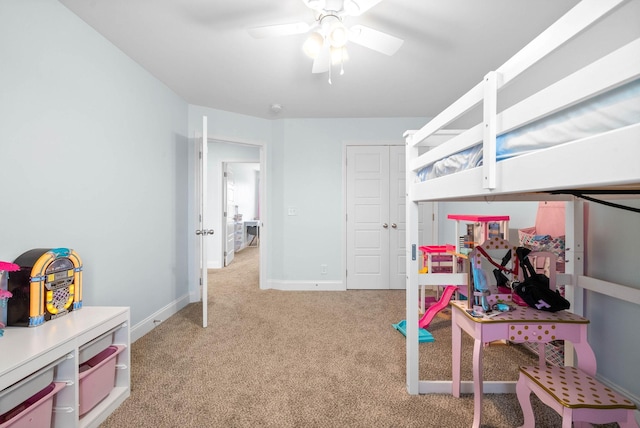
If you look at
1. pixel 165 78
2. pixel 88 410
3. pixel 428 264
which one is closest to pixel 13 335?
pixel 88 410

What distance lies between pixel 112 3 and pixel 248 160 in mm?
3601

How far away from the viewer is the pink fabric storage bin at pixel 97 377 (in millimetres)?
1307

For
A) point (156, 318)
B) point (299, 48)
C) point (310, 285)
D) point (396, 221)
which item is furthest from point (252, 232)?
point (299, 48)

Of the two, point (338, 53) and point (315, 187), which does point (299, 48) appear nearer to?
point (338, 53)

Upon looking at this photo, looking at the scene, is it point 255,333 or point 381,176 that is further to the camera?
point 381,176

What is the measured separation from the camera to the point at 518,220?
2.60 m

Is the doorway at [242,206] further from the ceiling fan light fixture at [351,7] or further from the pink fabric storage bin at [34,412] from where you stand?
the ceiling fan light fixture at [351,7]

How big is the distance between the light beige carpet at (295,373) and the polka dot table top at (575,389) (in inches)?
15.3

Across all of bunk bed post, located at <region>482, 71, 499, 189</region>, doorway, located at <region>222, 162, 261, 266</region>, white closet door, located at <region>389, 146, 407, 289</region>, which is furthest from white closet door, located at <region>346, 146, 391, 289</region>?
doorway, located at <region>222, 162, 261, 266</region>

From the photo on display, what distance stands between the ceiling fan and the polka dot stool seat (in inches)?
70.0

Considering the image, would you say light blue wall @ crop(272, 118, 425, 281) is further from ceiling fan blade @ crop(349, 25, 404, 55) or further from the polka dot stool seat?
the polka dot stool seat

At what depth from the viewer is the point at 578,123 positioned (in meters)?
0.64

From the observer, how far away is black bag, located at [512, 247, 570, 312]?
137 cm

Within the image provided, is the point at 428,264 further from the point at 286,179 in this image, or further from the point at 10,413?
the point at 10,413
